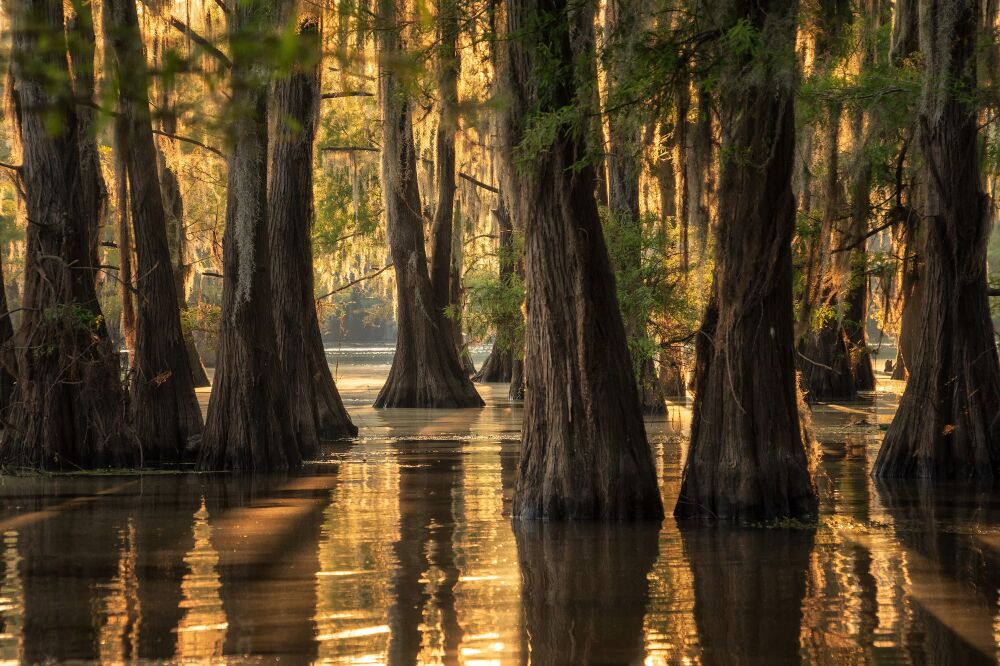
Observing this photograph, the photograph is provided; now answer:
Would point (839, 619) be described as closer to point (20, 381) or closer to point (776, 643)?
point (776, 643)

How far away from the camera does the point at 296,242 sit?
58.4ft

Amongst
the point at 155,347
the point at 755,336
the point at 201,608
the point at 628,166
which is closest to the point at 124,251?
the point at 155,347

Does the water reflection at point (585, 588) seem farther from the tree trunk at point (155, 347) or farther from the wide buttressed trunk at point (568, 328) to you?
the tree trunk at point (155, 347)

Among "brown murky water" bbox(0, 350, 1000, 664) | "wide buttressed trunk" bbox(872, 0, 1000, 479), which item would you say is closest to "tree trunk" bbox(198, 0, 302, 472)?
"brown murky water" bbox(0, 350, 1000, 664)

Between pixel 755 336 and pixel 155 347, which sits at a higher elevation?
pixel 155 347

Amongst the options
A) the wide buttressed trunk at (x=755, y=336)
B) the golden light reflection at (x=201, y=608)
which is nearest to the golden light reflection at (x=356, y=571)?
the golden light reflection at (x=201, y=608)

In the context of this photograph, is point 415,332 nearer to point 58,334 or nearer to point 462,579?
point 58,334

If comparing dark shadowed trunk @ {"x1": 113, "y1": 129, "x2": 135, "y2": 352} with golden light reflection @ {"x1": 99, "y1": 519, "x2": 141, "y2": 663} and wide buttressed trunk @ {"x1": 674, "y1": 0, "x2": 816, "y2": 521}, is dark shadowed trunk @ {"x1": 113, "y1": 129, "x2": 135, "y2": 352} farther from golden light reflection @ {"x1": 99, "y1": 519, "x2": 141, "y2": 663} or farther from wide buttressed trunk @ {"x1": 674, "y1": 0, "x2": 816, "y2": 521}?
wide buttressed trunk @ {"x1": 674, "y1": 0, "x2": 816, "y2": 521}

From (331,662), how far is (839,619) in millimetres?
2824

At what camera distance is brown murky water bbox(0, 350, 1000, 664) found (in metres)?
6.61

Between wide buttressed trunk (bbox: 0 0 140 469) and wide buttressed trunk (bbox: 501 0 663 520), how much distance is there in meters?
5.98

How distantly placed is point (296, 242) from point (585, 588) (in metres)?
10.7

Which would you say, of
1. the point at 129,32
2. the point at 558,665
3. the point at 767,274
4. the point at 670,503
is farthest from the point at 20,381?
the point at 129,32

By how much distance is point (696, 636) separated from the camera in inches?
268
